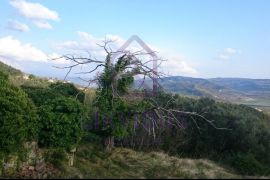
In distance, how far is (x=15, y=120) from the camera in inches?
540

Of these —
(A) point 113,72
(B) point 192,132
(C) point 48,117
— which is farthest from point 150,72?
(B) point 192,132

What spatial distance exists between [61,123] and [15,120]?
2.01 meters

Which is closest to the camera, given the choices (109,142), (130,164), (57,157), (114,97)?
(57,157)

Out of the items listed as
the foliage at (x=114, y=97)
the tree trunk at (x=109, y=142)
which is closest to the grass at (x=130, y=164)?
the tree trunk at (x=109, y=142)

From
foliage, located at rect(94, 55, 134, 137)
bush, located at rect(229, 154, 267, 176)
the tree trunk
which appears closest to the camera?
bush, located at rect(229, 154, 267, 176)

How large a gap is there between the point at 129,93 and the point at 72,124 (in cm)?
357

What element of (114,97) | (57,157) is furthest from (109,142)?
(57,157)

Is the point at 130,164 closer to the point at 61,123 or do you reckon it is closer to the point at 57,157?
the point at 57,157

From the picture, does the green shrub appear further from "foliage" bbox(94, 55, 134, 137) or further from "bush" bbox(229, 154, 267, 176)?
"bush" bbox(229, 154, 267, 176)

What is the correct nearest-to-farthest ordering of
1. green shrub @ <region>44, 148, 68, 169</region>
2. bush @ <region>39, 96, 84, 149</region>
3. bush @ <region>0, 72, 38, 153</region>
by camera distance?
bush @ <region>0, 72, 38, 153</region>
green shrub @ <region>44, 148, 68, 169</region>
bush @ <region>39, 96, 84, 149</region>

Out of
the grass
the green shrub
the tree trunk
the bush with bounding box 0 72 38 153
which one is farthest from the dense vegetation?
the grass

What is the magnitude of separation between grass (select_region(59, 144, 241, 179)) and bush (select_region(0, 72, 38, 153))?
1.85m

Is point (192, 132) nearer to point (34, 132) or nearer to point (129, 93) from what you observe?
point (129, 93)

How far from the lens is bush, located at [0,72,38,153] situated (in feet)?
44.1
